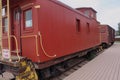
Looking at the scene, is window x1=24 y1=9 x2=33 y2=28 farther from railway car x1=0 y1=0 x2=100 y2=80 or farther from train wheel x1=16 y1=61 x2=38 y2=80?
train wheel x1=16 y1=61 x2=38 y2=80

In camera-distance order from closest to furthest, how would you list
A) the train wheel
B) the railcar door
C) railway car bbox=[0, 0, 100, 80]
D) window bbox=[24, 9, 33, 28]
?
1. the train wheel
2. railway car bbox=[0, 0, 100, 80]
3. window bbox=[24, 9, 33, 28]
4. the railcar door

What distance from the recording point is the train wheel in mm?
5875

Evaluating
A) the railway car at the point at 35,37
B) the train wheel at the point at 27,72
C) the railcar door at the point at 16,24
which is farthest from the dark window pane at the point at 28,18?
the train wheel at the point at 27,72

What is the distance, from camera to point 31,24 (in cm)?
641

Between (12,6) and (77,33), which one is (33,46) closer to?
(12,6)

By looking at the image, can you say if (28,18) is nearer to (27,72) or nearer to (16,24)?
(16,24)

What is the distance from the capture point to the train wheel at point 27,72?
588cm

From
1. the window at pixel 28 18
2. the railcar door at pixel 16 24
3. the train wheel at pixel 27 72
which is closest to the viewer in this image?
the train wheel at pixel 27 72

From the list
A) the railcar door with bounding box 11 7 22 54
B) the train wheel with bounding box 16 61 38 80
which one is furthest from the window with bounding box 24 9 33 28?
the train wheel with bounding box 16 61 38 80

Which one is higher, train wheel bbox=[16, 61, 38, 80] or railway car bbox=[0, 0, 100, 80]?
railway car bbox=[0, 0, 100, 80]

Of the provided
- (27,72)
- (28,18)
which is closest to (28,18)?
(28,18)

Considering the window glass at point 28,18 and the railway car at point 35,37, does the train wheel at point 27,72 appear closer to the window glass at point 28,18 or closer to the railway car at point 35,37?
the railway car at point 35,37

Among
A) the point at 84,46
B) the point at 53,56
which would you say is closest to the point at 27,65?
the point at 53,56

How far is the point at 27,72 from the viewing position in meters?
6.00
